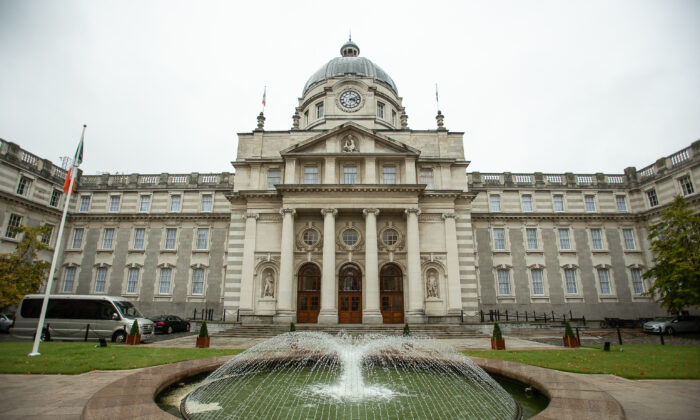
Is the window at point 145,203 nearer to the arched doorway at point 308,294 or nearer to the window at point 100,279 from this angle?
the window at point 100,279

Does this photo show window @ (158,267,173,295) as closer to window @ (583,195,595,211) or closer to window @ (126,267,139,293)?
window @ (126,267,139,293)

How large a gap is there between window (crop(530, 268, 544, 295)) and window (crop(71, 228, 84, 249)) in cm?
4614

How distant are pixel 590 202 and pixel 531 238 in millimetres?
7917

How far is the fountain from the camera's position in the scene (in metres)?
7.08

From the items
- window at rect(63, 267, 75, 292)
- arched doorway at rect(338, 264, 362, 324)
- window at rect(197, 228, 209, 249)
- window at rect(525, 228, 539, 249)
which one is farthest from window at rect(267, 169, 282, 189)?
window at rect(525, 228, 539, 249)

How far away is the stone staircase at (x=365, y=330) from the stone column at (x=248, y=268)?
101 inches

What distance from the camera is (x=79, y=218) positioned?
38.1 m

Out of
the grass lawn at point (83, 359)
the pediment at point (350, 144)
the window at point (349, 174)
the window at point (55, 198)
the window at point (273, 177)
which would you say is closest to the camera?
the grass lawn at point (83, 359)

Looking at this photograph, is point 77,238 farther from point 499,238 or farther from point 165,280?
point 499,238

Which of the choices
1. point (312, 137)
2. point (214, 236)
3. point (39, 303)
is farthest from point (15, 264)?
point (312, 137)

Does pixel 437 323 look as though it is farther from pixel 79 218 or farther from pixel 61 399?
pixel 79 218

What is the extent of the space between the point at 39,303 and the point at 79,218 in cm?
1843

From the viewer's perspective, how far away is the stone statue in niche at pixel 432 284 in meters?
28.9

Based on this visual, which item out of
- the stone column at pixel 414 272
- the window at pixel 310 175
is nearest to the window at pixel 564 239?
the stone column at pixel 414 272
